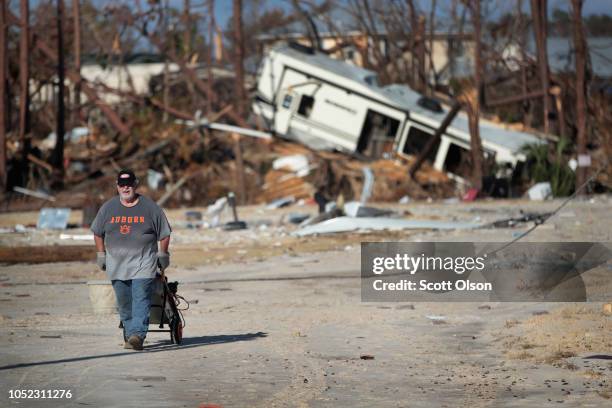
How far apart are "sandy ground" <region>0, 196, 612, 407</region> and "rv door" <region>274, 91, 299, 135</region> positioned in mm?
17794

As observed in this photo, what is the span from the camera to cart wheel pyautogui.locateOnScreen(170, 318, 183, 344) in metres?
10.0

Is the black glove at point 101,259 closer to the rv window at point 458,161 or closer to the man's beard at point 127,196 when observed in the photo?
the man's beard at point 127,196

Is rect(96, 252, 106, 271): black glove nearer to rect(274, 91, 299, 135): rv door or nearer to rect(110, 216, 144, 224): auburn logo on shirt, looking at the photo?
rect(110, 216, 144, 224): auburn logo on shirt

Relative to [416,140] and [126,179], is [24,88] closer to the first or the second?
[416,140]

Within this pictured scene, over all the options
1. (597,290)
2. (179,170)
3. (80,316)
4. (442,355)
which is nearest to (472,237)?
(597,290)

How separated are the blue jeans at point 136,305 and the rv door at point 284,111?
84.2ft

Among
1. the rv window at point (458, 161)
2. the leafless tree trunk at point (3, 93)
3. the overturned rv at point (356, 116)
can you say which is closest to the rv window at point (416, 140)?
the overturned rv at point (356, 116)

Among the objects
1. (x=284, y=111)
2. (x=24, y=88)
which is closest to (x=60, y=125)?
(x=24, y=88)

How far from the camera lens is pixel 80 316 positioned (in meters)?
12.3

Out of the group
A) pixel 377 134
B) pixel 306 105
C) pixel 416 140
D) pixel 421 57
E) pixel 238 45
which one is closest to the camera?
pixel 238 45

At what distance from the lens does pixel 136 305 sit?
9703 mm

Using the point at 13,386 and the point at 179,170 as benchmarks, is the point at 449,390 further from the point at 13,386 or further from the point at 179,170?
the point at 179,170

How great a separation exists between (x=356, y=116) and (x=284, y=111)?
7.04 ft

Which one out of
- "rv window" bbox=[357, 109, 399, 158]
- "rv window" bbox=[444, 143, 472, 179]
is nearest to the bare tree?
"rv window" bbox=[357, 109, 399, 158]
